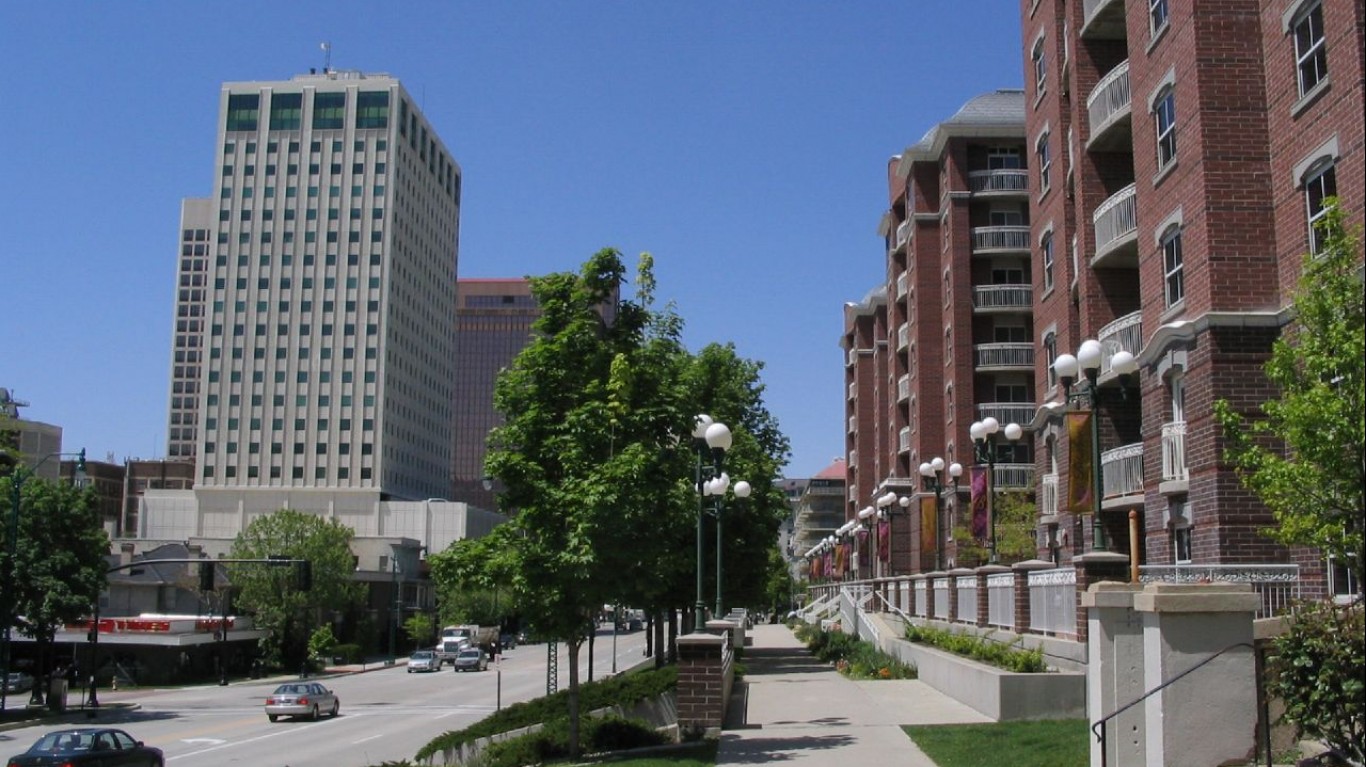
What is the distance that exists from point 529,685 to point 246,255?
93792 mm

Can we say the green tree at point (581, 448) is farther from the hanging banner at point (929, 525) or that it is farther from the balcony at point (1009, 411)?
the balcony at point (1009, 411)

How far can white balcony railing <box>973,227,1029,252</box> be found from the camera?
5219cm

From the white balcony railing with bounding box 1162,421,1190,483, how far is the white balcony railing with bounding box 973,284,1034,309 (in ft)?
93.9

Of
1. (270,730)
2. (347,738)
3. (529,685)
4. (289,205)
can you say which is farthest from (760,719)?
(289,205)

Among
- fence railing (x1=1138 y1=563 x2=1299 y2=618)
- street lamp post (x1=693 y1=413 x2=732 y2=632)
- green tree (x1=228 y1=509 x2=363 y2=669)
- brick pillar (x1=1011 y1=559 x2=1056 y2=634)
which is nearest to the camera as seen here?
fence railing (x1=1138 y1=563 x2=1299 y2=618)

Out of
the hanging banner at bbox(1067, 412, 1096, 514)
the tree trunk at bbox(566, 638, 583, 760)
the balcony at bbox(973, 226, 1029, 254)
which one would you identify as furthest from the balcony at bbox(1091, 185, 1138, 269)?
the balcony at bbox(973, 226, 1029, 254)

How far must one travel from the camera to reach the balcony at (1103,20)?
30.2m

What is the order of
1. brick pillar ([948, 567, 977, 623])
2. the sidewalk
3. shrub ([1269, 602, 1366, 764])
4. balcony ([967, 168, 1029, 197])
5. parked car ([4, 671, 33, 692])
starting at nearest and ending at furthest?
shrub ([1269, 602, 1366, 764])
the sidewalk
brick pillar ([948, 567, 977, 623])
balcony ([967, 168, 1029, 197])
parked car ([4, 671, 33, 692])

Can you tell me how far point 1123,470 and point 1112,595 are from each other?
17.0m

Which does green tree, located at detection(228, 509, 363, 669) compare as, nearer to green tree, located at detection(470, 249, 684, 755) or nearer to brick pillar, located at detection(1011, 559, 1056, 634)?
green tree, located at detection(470, 249, 684, 755)

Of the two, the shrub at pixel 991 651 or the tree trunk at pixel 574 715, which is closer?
the tree trunk at pixel 574 715

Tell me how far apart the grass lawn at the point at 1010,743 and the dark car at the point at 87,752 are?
14651 millimetres

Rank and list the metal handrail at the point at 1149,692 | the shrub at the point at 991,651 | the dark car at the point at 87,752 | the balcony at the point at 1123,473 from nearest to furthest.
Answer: the metal handrail at the point at 1149,692 < the shrub at the point at 991,651 < the dark car at the point at 87,752 < the balcony at the point at 1123,473

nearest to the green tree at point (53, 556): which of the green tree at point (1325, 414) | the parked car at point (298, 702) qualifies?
the parked car at point (298, 702)
